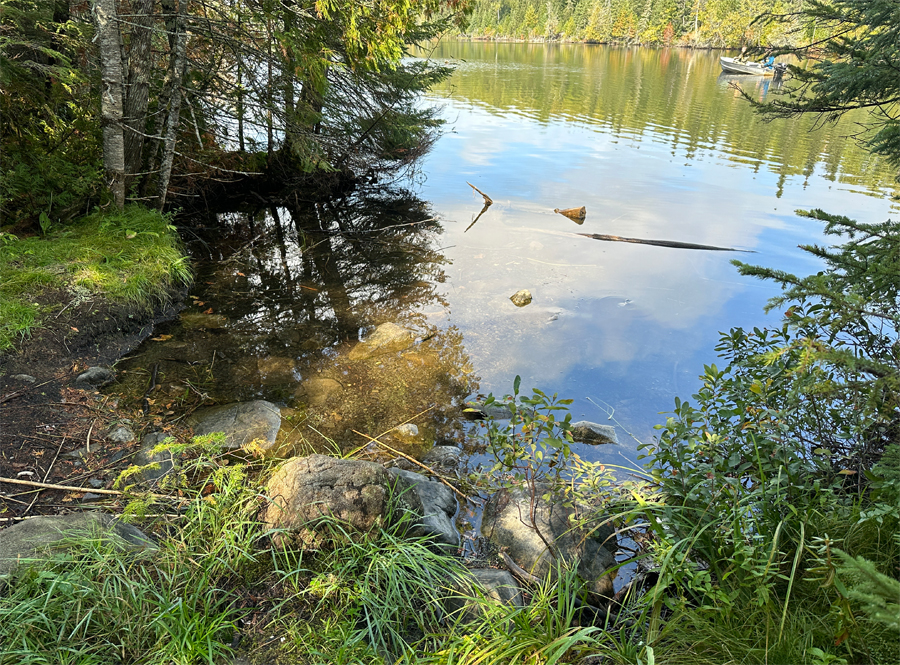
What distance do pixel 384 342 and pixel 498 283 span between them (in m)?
2.63

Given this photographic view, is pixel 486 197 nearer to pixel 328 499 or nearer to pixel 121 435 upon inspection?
pixel 121 435

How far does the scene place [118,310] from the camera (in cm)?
Answer: 564

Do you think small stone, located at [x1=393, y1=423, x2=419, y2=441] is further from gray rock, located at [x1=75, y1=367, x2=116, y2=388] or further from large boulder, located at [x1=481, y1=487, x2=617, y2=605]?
gray rock, located at [x1=75, y1=367, x2=116, y2=388]

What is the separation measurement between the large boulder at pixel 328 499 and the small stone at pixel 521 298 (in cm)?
461

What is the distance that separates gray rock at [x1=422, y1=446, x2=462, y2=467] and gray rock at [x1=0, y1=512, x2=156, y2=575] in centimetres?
224

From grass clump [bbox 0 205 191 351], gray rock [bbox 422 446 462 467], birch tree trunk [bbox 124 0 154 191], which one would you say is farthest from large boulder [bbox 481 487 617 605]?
birch tree trunk [bbox 124 0 154 191]

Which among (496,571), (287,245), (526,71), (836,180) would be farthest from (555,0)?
(496,571)

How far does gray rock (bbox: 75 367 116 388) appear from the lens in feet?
15.4

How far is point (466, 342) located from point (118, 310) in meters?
3.97

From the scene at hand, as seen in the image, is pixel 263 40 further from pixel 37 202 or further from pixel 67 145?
pixel 37 202

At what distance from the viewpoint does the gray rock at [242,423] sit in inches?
174

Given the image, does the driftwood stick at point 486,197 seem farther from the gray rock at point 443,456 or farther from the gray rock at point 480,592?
the gray rock at point 480,592

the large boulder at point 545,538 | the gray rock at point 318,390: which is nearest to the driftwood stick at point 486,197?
the gray rock at point 318,390

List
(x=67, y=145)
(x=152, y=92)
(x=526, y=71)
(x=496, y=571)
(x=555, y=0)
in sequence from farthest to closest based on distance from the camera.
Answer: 1. (x=555, y=0)
2. (x=526, y=71)
3. (x=152, y=92)
4. (x=67, y=145)
5. (x=496, y=571)
